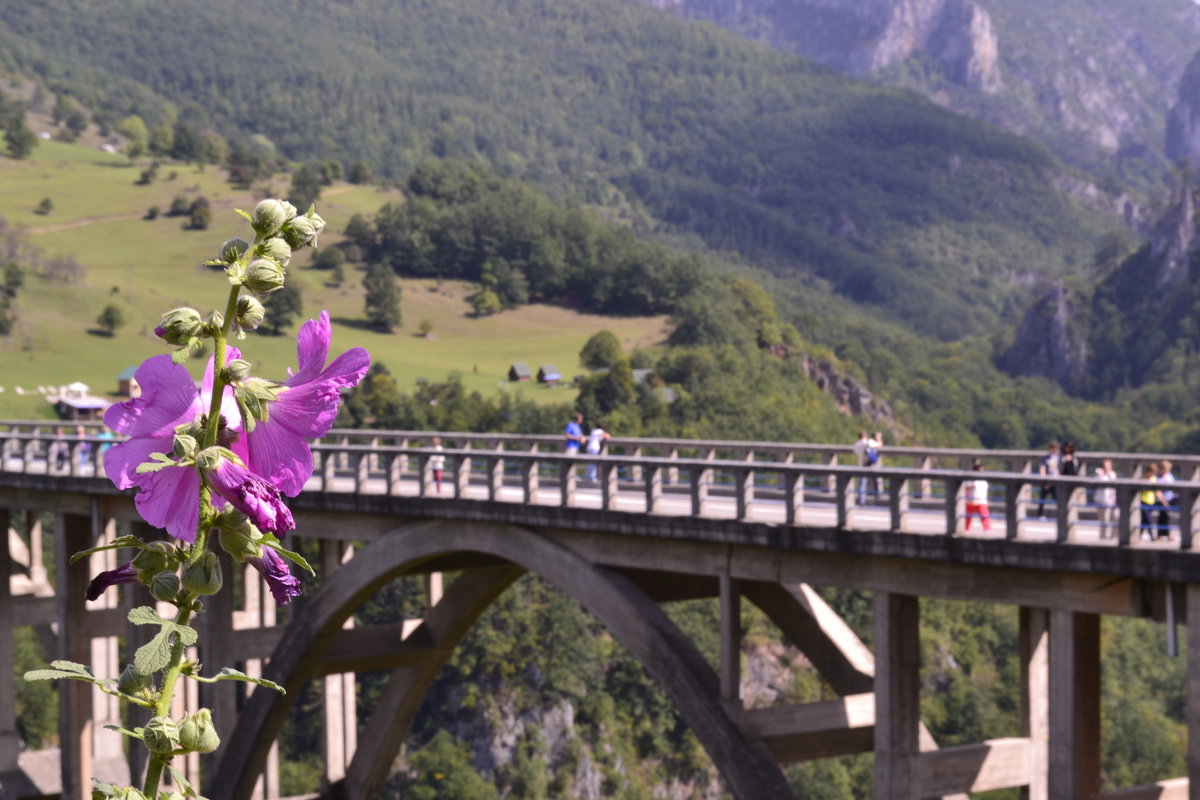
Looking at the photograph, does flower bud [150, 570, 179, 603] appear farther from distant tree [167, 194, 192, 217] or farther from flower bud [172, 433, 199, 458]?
distant tree [167, 194, 192, 217]

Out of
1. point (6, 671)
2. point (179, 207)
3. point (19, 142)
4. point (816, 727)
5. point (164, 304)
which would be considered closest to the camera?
point (816, 727)

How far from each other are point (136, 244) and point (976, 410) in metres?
89.0

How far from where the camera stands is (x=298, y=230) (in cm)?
272

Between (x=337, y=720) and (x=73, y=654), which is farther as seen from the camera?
(x=337, y=720)

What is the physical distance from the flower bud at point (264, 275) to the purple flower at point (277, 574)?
0.41m

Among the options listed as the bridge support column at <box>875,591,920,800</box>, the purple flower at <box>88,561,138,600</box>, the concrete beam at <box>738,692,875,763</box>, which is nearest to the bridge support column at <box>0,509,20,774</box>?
the concrete beam at <box>738,692,875,763</box>

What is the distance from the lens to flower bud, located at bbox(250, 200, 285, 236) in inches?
106

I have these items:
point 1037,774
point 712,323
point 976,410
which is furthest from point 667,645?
point 976,410

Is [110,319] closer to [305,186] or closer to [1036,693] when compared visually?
[305,186]

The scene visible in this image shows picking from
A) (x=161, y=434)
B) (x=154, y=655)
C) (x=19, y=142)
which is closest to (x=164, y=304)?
(x=19, y=142)

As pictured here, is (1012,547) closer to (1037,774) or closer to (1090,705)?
(1090,705)

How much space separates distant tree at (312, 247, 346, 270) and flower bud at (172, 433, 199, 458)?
509 feet

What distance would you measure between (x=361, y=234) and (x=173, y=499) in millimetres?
164953

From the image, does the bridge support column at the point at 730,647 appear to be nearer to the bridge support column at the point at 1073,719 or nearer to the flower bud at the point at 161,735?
the bridge support column at the point at 1073,719
